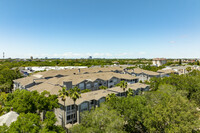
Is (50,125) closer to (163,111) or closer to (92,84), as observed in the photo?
(163,111)

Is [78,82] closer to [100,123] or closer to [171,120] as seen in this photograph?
[100,123]

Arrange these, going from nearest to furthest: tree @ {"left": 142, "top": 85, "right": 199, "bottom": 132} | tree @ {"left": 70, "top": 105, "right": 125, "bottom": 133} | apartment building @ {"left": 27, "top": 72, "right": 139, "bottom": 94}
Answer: tree @ {"left": 70, "top": 105, "right": 125, "bottom": 133}, tree @ {"left": 142, "top": 85, "right": 199, "bottom": 132}, apartment building @ {"left": 27, "top": 72, "right": 139, "bottom": 94}

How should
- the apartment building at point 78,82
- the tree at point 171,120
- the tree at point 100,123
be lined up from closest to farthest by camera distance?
1. the tree at point 100,123
2. the tree at point 171,120
3. the apartment building at point 78,82

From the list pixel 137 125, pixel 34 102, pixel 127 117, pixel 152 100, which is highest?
pixel 34 102

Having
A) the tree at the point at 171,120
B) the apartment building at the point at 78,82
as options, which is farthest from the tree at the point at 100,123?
the apartment building at the point at 78,82

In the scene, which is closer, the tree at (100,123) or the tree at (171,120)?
the tree at (100,123)

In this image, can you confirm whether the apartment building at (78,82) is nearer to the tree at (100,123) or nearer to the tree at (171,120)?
the tree at (100,123)

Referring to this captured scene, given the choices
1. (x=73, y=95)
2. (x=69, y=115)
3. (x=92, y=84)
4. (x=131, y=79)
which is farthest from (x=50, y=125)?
(x=131, y=79)

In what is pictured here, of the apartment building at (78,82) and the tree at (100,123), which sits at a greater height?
the apartment building at (78,82)

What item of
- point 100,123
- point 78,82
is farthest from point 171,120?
point 78,82

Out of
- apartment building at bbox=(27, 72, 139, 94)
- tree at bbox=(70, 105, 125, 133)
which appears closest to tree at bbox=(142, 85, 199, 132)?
tree at bbox=(70, 105, 125, 133)

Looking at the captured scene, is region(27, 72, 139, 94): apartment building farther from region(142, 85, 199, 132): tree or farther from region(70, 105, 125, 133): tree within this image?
region(142, 85, 199, 132): tree
